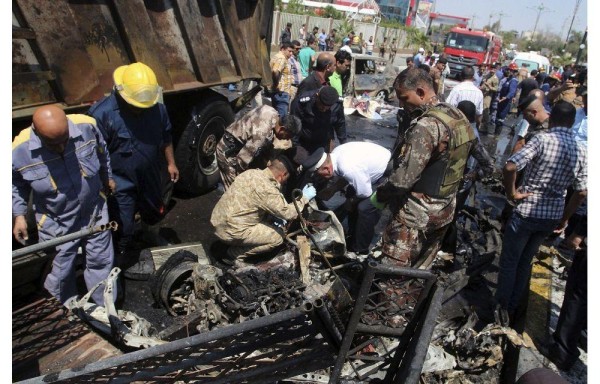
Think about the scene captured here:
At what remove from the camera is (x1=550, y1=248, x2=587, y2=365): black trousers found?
323cm

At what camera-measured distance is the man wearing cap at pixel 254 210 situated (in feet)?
12.0

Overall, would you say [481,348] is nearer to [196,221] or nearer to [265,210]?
[265,210]

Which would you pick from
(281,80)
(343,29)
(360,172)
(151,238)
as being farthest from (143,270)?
(343,29)

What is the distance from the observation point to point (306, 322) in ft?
5.80

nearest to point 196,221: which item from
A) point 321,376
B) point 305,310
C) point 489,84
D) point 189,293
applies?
point 189,293

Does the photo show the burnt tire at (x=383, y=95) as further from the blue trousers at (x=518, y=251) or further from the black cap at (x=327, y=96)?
the blue trousers at (x=518, y=251)

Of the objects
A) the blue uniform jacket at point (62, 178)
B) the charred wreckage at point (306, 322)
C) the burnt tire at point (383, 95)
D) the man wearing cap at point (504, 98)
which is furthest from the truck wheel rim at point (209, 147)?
the man wearing cap at point (504, 98)

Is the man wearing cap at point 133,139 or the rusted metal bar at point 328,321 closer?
the rusted metal bar at point 328,321

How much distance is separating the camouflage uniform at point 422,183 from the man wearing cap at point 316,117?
6.18ft

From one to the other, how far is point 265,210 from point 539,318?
287cm

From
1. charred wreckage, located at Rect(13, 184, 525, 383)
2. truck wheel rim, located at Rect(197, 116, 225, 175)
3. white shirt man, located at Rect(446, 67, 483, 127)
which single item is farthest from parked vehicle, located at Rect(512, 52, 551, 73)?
truck wheel rim, located at Rect(197, 116, 225, 175)

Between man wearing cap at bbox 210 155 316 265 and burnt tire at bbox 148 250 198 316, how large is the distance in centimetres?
44

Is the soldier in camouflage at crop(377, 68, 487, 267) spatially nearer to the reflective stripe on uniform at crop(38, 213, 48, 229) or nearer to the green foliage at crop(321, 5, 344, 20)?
the reflective stripe on uniform at crop(38, 213, 48, 229)

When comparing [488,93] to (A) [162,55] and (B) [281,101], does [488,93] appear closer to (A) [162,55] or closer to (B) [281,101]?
(B) [281,101]
